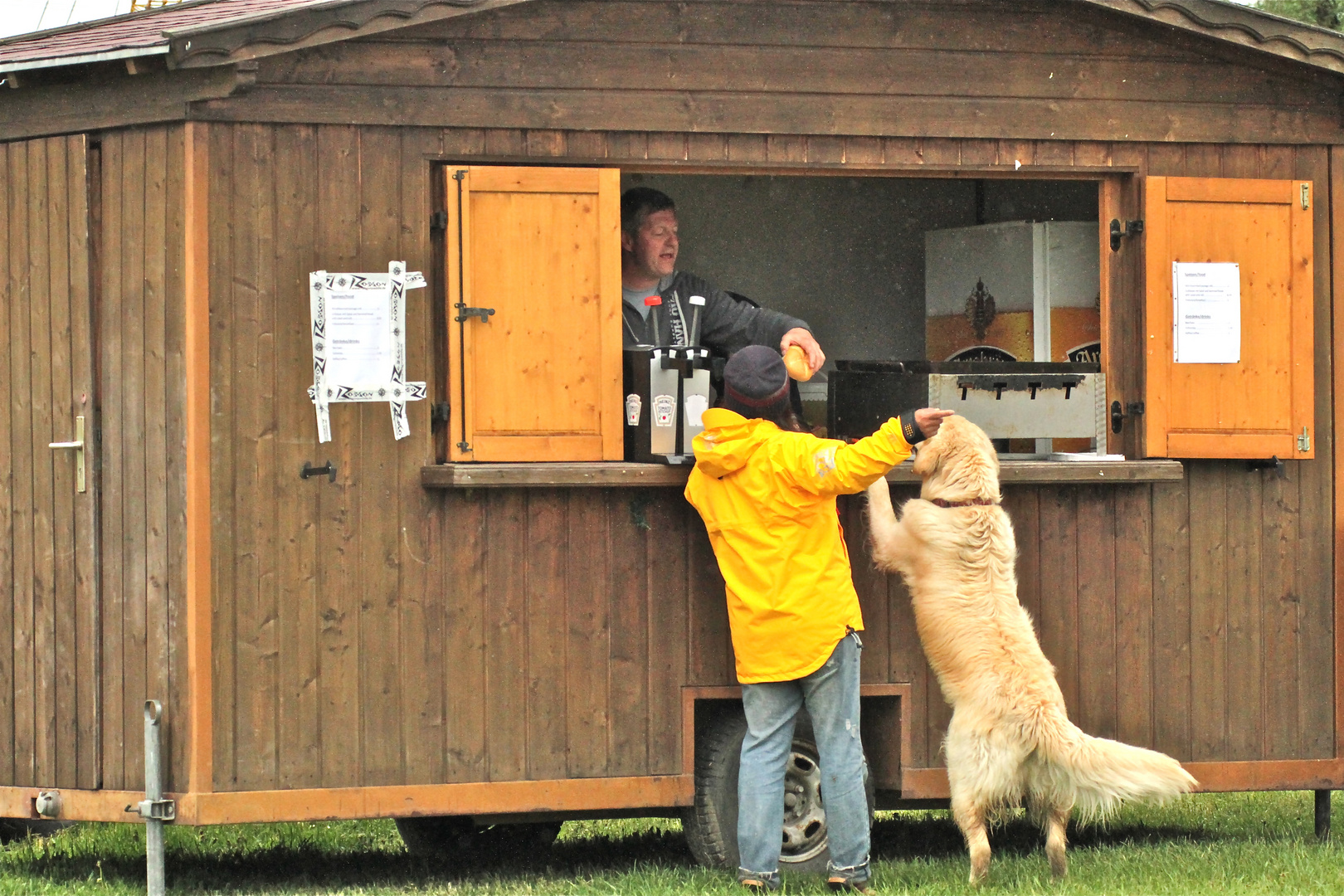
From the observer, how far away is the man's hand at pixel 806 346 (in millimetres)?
6691

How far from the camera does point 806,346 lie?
6.78 meters

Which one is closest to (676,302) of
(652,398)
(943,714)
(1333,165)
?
(652,398)

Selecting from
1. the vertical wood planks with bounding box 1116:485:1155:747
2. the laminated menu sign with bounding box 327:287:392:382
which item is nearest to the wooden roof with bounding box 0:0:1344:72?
the laminated menu sign with bounding box 327:287:392:382

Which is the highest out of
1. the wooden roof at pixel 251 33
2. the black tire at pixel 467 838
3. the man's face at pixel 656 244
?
the wooden roof at pixel 251 33

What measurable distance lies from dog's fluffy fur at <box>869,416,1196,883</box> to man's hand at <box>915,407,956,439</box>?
358 millimetres

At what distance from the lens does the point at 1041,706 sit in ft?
19.7

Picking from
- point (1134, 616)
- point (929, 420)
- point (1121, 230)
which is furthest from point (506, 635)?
point (1121, 230)

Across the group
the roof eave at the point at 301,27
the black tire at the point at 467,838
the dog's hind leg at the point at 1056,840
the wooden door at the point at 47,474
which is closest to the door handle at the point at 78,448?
the wooden door at the point at 47,474

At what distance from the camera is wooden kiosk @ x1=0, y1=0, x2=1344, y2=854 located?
20.8 feet

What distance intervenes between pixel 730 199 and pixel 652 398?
3184 millimetres

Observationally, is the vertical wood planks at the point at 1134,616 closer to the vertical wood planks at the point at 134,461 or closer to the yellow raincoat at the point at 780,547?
the yellow raincoat at the point at 780,547

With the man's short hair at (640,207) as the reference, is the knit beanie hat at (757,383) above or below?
below

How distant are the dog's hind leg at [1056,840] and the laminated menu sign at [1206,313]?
6.58 ft

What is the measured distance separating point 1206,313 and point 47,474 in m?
4.76
